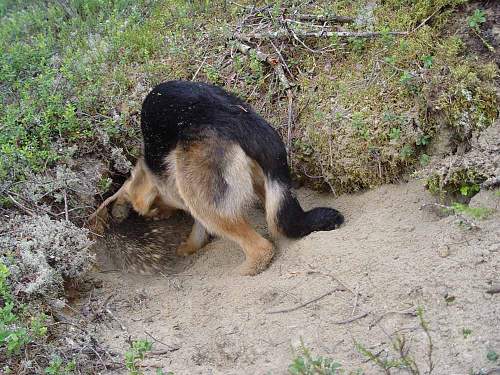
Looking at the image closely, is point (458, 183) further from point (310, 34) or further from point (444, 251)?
point (310, 34)

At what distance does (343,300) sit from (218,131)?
1.81 meters

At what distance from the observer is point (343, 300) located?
4086 millimetres

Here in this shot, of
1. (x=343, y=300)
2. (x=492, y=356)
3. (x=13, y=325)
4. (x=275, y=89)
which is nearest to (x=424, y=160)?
(x=343, y=300)

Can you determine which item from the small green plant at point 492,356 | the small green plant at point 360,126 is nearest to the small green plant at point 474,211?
the small green plant at point 492,356

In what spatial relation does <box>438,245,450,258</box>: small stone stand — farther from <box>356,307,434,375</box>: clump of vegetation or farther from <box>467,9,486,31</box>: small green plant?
<box>467,9,486,31</box>: small green plant

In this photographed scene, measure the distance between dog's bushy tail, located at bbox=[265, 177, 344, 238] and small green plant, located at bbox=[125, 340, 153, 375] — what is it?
64.3 inches

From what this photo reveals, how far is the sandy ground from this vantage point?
358 centimetres

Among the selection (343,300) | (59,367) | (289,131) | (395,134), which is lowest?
(59,367)

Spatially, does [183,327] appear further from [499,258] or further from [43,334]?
[499,258]

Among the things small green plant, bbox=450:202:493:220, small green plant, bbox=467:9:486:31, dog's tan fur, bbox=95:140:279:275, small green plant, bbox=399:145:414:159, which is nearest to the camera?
small green plant, bbox=450:202:493:220

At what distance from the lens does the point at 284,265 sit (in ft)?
15.9

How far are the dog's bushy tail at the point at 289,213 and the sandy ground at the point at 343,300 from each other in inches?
4.9

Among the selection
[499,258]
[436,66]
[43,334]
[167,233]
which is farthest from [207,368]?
[436,66]

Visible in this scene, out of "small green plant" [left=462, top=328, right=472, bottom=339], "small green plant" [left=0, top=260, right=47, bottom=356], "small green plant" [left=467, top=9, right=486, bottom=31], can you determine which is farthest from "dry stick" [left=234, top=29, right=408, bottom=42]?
"small green plant" [left=0, top=260, right=47, bottom=356]
